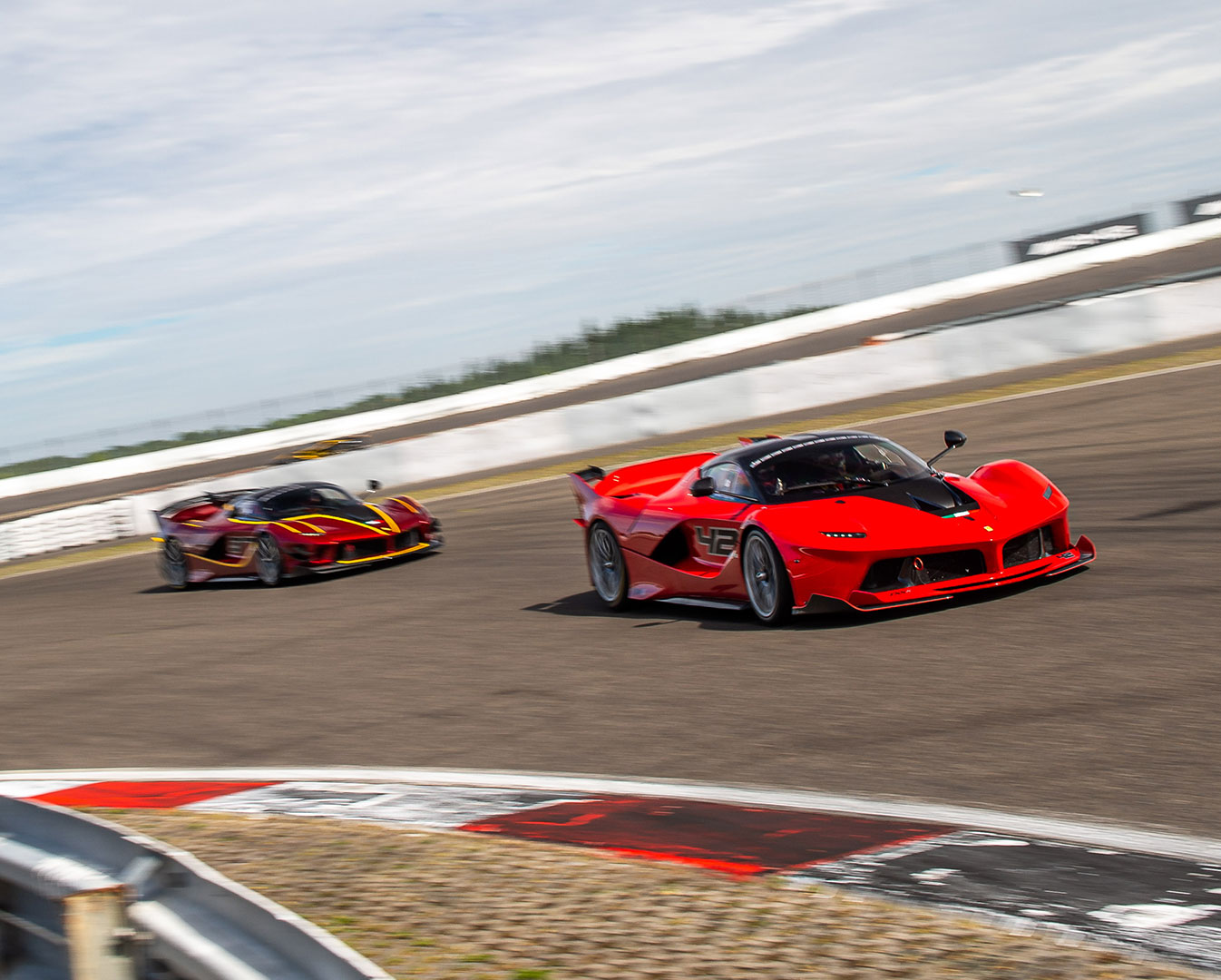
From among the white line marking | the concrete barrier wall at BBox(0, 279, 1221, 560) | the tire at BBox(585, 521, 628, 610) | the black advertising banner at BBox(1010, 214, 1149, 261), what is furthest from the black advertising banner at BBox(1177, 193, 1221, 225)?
the white line marking

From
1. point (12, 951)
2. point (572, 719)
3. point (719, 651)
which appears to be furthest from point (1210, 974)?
point (719, 651)

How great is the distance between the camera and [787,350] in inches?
1390

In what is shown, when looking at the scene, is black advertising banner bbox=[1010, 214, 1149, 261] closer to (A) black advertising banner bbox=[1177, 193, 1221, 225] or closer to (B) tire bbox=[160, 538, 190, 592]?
(A) black advertising banner bbox=[1177, 193, 1221, 225]

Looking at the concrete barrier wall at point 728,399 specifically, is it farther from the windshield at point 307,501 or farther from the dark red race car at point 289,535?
the windshield at point 307,501

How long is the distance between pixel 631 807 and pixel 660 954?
1567 mm

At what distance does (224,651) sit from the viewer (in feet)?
33.7

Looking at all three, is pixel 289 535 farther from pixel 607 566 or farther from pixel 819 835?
pixel 819 835

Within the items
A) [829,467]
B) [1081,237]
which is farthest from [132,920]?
[1081,237]

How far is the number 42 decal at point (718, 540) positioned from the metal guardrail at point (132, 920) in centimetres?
564

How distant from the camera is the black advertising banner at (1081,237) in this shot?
1534 inches

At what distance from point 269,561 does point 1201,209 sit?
3314 cm

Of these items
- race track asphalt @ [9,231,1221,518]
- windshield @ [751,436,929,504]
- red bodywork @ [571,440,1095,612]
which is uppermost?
race track asphalt @ [9,231,1221,518]

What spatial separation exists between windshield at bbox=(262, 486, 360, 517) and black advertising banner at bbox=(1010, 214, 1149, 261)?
2831cm

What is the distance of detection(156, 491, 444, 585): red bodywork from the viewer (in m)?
14.2
